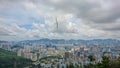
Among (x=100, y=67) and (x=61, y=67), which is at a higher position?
(x=100, y=67)

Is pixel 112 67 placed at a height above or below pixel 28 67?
above

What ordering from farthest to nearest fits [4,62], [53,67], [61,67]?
[4,62], [53,67], [61,67]

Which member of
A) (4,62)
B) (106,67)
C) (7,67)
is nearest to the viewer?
(106,67)

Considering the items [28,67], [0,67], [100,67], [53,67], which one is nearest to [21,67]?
[28,67]

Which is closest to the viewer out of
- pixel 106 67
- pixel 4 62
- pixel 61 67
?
pixel 106 67

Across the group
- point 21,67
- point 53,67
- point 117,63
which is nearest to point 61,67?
point 53,67

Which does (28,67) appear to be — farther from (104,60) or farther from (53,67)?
(104,60)

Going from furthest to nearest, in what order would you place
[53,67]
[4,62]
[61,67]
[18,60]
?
1. [18,60]
2. [4,62]
3. [53,67]
4. [61,67]

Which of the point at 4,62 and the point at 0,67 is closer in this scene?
the point at 0,67

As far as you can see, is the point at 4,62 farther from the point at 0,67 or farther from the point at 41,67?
the point at 41,67
